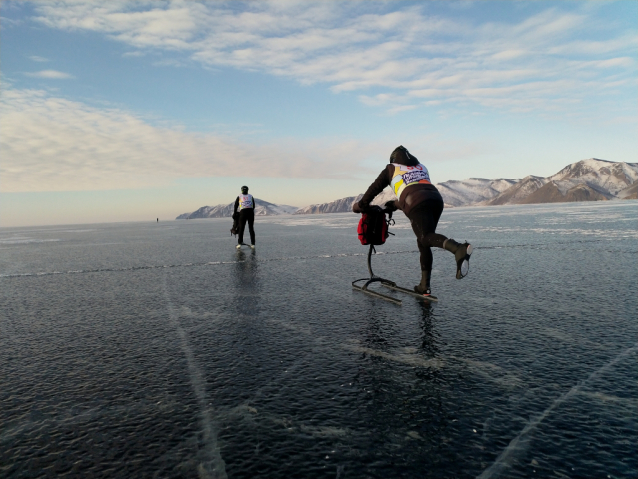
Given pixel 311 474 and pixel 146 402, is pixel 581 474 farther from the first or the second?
pixel 146 402

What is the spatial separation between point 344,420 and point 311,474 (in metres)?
0.52

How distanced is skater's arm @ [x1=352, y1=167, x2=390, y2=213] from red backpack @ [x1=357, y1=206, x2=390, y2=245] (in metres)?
0.23

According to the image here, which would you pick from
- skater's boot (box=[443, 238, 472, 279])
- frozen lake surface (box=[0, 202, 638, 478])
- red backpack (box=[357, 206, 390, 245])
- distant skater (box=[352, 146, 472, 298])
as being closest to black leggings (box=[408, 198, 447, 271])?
distant skater (box=[352, 146, 472, 298])

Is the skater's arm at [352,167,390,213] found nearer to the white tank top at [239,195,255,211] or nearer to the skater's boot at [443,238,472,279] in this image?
the skater's boot at [443,238,472,279]

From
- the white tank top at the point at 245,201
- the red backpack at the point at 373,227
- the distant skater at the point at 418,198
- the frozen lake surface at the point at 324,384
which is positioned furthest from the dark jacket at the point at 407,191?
the white tank top at the point at 245,201

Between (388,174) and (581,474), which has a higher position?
(388,174)

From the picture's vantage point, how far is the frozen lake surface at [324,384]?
7.07ft

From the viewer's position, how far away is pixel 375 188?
21.4 ft

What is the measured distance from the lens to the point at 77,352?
395cm

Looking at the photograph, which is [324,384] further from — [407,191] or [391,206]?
[391,206]

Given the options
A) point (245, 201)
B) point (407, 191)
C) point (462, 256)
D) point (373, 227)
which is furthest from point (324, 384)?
point (245, 201)

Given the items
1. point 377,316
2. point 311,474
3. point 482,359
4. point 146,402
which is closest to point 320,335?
point 377,316

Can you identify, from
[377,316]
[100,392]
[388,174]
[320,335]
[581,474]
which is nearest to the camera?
[581,474]

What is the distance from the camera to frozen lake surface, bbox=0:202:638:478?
7.07ft
